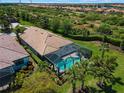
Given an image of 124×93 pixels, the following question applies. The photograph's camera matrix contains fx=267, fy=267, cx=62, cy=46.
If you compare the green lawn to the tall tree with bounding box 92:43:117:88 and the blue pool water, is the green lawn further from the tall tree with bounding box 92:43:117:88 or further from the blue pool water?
the blue pool water

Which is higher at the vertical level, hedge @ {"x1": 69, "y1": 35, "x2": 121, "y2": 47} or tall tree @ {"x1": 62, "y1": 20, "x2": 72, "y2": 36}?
tall tree @ {"x1": 62, "y1": 20, "x2": 72, "y2": 36}

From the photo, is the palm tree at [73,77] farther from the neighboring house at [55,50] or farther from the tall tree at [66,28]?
the tall tree at [66,28]

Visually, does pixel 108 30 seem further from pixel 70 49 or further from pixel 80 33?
pixel 70 49

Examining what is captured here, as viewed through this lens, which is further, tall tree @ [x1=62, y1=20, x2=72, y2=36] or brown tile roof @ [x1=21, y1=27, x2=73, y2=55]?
tall tree @ [x1=62, y1=20, x2=72, y2=36]

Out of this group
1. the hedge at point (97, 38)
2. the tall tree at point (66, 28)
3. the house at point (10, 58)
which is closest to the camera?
the house at point (10, 58)

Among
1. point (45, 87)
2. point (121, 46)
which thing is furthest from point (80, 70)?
point (121, 46)

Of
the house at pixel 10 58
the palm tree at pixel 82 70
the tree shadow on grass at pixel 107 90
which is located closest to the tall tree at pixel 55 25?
the house at pixel 10 58

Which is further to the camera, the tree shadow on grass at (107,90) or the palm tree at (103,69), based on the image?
the palm tree at (103,69)

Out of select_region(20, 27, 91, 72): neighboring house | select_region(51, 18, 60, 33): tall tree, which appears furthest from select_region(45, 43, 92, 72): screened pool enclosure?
select_region(51, 18, 60, 33): tall tree
